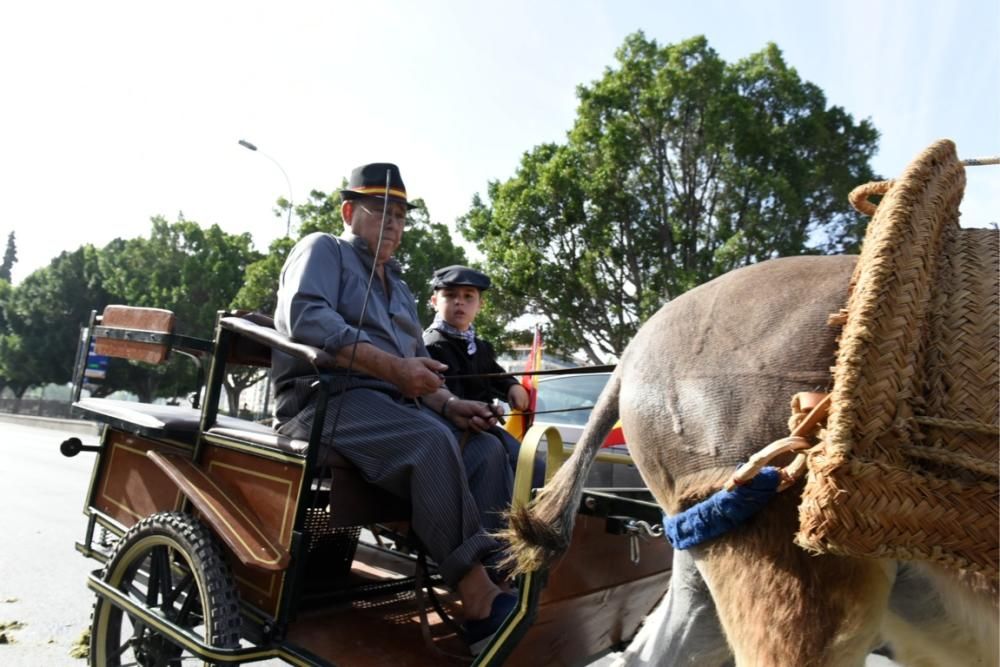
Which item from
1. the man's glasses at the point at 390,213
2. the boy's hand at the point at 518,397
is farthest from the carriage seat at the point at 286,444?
the boy's hand at the point at 518,397

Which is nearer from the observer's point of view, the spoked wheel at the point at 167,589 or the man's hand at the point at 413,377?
the spoked wheel at the point at 167,589

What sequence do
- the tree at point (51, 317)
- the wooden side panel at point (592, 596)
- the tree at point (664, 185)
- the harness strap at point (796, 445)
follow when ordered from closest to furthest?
the harness strap at point (796, 445) < the wooden side panel at point (592, 596) < the tree at point (664, 185) < the tree at point (51, 317)

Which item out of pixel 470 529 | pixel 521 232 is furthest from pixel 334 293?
pixel 521 232

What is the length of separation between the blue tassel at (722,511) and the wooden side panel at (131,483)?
77.1 inches

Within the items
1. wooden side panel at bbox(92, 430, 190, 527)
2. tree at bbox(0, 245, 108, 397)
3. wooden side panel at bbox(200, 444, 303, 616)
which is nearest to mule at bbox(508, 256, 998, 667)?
wooden side panel at bbox(200, 444, 303, 616)

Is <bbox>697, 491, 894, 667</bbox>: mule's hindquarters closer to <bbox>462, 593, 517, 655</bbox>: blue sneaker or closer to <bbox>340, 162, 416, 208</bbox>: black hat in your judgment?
<bbox>462, 593, 517, 655</bbox>: blue sneaker

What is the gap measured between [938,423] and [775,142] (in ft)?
37.4

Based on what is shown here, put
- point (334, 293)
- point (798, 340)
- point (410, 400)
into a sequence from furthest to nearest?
point (410, 400)
point (334, 293)
point (798, 340)

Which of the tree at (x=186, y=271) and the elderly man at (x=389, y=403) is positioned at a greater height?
the tree at (x=186, y=271)

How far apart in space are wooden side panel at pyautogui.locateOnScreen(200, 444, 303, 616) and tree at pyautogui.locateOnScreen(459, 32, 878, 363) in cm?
921

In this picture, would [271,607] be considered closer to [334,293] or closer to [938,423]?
[334,293]

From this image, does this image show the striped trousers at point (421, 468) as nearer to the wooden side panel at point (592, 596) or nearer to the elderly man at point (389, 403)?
the elderly man at point (389, 403)

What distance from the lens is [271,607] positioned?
7.80 ft

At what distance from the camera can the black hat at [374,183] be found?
2934 mm
